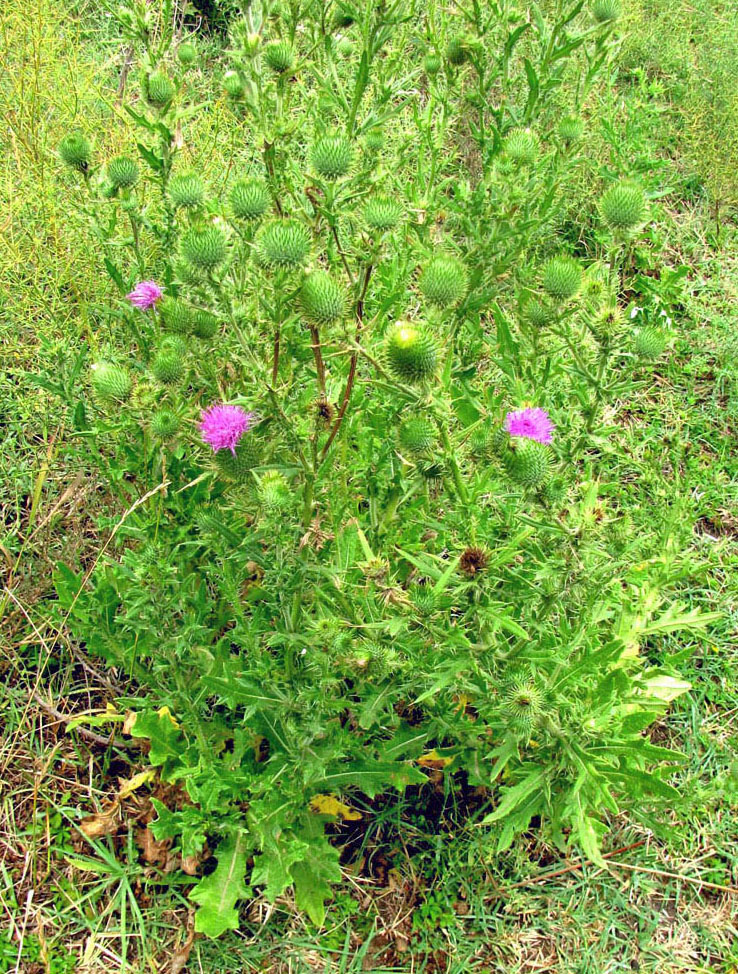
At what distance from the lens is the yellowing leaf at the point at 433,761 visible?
2898 millimetres

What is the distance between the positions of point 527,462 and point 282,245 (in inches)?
31.6

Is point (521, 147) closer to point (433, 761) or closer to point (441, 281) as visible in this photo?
point (441, 281)

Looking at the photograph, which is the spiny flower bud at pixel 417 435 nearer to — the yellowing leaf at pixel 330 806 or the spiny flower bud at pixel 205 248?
the spiny flower bud at pixel 205 248

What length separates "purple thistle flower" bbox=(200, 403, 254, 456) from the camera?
2.08 meters

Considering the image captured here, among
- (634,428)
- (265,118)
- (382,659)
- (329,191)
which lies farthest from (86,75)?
(382,659)

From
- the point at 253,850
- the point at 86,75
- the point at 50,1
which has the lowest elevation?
the point at 253,850

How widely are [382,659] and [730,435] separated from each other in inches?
111

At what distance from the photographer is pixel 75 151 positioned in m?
2.56

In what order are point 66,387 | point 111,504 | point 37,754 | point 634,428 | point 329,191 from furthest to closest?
point 634,428 → point 111,504 → point 37,754 → point 66,387 → point 329,191

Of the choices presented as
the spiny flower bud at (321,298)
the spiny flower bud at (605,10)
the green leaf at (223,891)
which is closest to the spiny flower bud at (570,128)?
the spiny flower bud at (605,10)

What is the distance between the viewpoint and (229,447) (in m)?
2.10

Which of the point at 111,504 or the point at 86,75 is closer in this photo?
the point at 111,504

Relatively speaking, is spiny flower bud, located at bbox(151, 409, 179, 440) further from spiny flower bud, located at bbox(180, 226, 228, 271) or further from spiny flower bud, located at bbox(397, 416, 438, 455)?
spiny flower bud, located at bbox(397, 416, 438, 455)

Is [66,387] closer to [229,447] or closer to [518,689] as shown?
[229,447]
